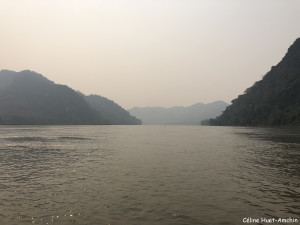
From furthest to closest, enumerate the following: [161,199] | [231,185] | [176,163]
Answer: [176,163]
[231,185]
[161,199]

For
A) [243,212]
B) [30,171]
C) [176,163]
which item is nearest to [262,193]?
[243,212]

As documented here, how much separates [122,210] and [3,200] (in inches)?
440

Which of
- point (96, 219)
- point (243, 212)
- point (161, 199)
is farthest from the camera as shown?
point (161, 199)

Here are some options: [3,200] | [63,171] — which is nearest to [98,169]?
[63,171]

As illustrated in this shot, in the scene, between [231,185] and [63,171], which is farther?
[63,171]

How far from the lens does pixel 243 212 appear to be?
69.5 ft

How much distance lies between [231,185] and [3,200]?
931 inches

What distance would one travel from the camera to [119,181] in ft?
106

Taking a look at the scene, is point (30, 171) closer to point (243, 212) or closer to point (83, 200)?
point (83, 200)

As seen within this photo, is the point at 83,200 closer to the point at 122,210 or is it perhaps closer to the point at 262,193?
the point at 122,210

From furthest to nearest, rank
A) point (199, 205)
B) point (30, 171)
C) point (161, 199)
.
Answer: point (30, 171) → point (161, 199) → point (199, 205)

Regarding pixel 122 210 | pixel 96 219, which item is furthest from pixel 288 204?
pixel 96 219

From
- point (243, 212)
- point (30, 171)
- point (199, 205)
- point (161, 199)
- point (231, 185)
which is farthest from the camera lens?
point (30, 171)

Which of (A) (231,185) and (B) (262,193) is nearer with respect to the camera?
(B) (262,193)
